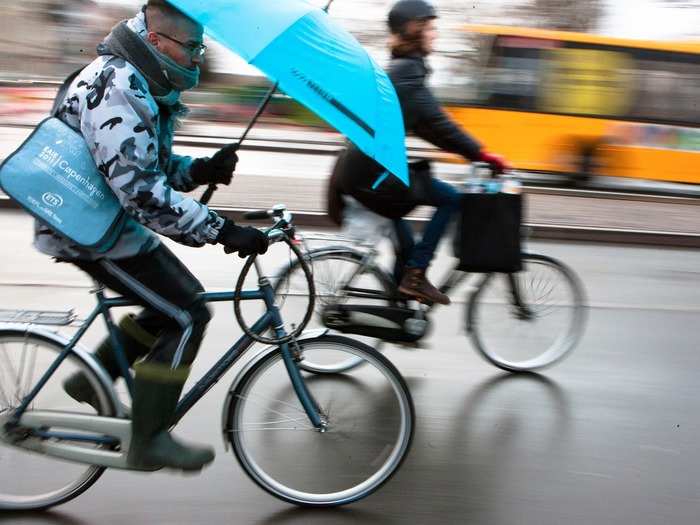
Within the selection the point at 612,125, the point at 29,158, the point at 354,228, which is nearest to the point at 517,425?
the point at 354,228

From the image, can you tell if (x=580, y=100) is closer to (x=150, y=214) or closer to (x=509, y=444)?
(x=509, y=444)

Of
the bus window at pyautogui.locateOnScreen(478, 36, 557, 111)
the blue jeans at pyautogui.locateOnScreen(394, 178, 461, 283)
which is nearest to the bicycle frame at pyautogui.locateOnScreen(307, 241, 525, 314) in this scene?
the blue jeans at pyautogui.locateOnScreen(394, 178, 461, 283)

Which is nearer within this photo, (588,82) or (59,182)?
(59,182)

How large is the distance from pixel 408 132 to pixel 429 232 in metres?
0.53

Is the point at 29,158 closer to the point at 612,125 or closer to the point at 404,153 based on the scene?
the point at 404,153

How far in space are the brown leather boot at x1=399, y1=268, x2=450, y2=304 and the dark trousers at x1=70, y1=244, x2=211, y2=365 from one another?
1.58 metres

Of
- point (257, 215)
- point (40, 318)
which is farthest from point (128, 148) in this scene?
point (40, 318)

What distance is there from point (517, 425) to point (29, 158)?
2.57 meters

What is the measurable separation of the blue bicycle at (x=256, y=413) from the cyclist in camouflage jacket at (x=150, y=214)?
0.10 metres

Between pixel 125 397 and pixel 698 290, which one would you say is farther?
pixel 698 290

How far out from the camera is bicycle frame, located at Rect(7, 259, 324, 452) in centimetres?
290

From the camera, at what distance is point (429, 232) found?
4.30 meters

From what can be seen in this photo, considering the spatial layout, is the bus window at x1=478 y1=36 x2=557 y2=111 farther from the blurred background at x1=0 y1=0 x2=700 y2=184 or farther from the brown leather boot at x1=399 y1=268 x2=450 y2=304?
the brown leather boot at x1=399 y1=268 x2=450 y2=304

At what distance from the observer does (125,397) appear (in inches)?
117
